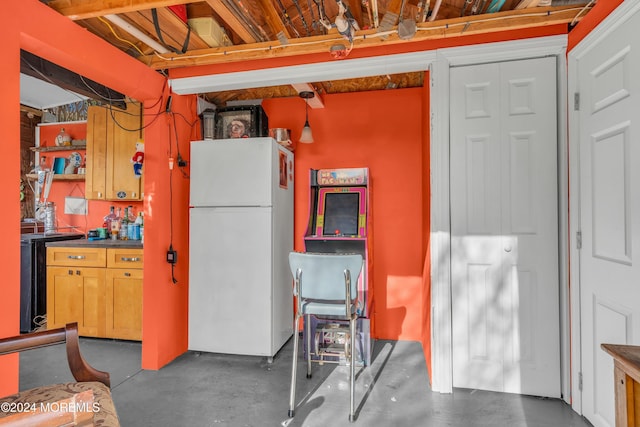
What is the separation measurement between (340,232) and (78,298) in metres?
2.90

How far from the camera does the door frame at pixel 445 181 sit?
2377 millimetres

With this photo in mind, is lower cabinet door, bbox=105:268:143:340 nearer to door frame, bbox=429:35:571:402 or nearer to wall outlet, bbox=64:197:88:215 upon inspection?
wall outlet, bbox=64:197:88:215

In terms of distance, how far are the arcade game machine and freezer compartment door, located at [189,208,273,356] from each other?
0.46m

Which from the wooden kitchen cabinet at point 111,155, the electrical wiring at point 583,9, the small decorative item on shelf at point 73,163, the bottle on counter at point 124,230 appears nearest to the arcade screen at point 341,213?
the electrical wiring at point 583,9

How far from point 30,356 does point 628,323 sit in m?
4.69

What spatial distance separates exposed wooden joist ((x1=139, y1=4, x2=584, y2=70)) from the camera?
224 cm

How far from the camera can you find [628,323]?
1.74 m

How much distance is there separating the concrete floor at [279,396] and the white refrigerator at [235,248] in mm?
278

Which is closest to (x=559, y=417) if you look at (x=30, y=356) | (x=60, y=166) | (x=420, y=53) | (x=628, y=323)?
(x=628, y=323)

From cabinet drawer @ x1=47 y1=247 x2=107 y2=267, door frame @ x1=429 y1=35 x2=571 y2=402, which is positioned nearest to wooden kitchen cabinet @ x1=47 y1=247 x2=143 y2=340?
cabinet drawer @ x1=47 y1=247 x2=107 y2=267

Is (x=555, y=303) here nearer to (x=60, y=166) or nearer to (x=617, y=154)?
(x=617, y=154)

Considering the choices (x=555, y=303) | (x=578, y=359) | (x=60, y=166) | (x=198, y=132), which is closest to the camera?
(x=578, y=359)

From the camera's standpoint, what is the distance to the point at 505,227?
2463 millimetres

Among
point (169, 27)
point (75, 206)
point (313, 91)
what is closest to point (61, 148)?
point (75, 206)
